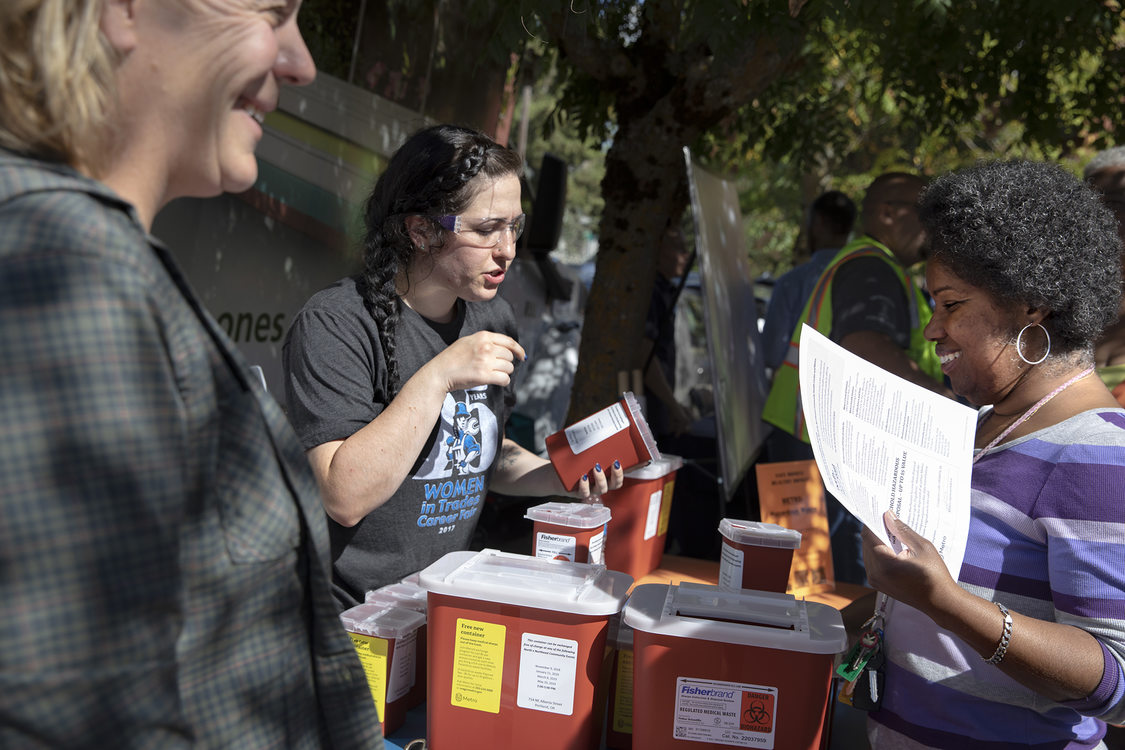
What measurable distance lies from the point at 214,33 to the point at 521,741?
1292mm

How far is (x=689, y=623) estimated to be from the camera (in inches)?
58.5

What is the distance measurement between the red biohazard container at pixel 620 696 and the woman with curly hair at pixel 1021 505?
0.49 metres

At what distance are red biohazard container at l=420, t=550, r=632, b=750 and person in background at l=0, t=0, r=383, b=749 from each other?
2.08ft

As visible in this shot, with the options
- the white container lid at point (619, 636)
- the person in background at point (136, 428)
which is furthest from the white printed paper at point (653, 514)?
the person in background at point (136, 428)

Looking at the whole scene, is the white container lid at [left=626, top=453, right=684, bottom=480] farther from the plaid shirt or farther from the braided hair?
the plaid shirt

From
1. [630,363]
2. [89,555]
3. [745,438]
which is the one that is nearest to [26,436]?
[89,555]

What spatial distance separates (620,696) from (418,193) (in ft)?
4.10

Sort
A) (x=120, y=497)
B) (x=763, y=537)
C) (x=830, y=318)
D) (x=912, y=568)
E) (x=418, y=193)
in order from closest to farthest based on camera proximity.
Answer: (x=120, y=497)
(x=912, y=568)
(x=763, y=537)
(x=418, y=193)
(x=830, y=318)

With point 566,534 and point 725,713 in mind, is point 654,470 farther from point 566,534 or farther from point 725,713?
point 725,713

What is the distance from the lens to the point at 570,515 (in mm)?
1948

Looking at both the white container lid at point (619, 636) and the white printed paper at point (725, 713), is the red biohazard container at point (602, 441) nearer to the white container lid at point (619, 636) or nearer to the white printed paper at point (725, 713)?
the white container lid at point (619, 636)

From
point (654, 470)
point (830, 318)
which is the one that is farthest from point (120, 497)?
point (830, 318)

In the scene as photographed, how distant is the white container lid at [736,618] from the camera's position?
1.46 metres

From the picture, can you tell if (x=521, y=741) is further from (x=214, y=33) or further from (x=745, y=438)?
(x=745, y=438)
